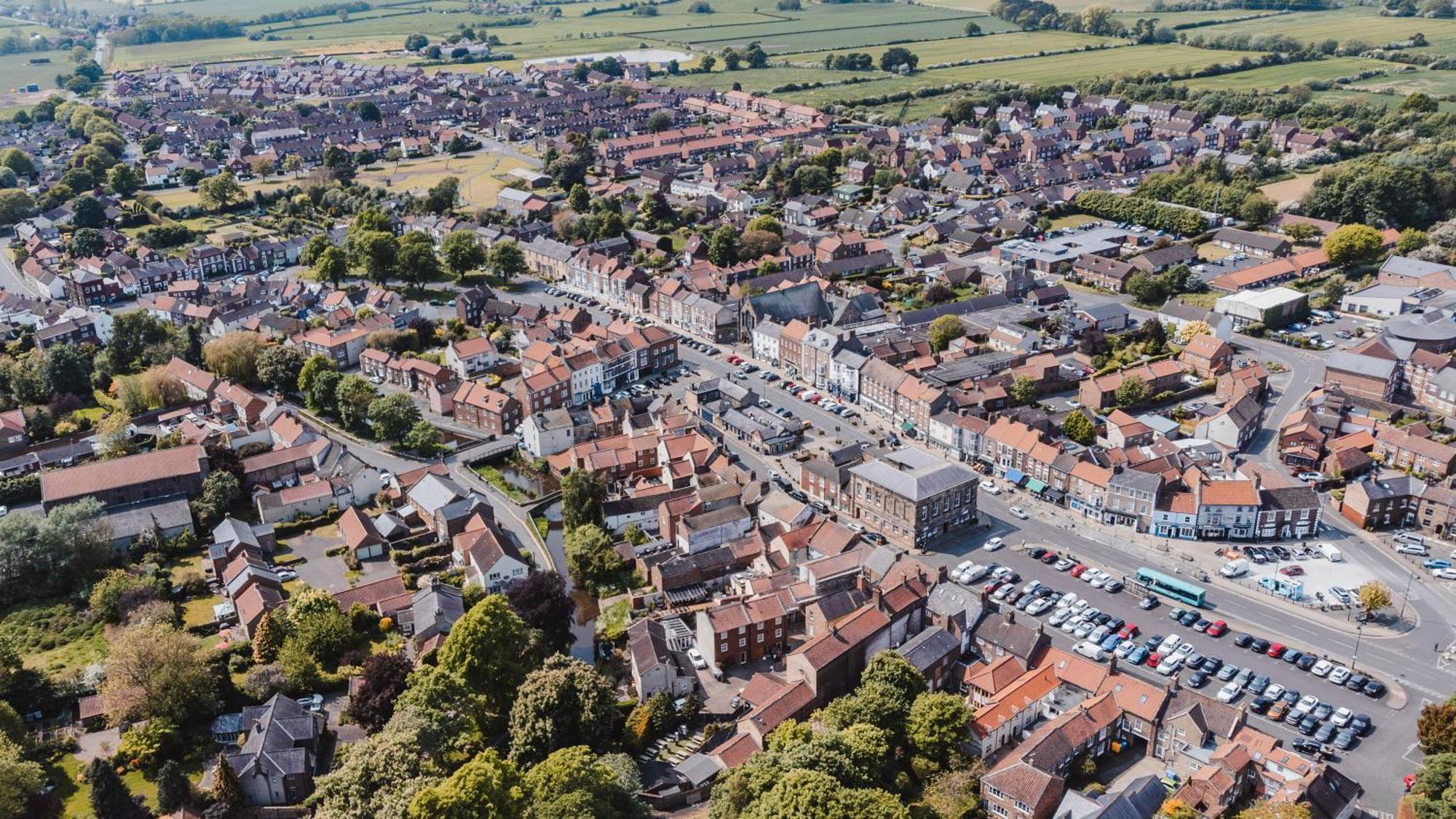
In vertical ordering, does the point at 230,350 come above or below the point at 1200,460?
above

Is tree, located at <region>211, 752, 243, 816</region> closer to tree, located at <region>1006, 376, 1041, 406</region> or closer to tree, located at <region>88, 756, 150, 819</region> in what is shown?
tree, located at <region>88, 756, 150, 819</region>

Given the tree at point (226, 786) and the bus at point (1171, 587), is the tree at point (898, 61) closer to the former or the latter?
the bus at point (1171, 587)

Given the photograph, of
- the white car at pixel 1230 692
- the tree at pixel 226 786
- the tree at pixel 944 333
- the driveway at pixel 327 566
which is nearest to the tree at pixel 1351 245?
the tree at pixel 944 333

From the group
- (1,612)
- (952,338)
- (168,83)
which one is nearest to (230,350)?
(1,612)

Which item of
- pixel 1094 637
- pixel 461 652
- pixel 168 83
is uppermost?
pixel 168 83

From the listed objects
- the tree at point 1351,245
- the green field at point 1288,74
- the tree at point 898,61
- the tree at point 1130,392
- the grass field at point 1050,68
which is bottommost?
the tree at point 1130,392

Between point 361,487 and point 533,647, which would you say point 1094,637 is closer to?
point 533,647

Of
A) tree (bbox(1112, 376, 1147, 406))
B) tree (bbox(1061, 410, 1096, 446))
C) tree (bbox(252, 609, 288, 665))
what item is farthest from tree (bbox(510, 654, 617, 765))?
tree (bbox(1112, 376, 1147, 406))
